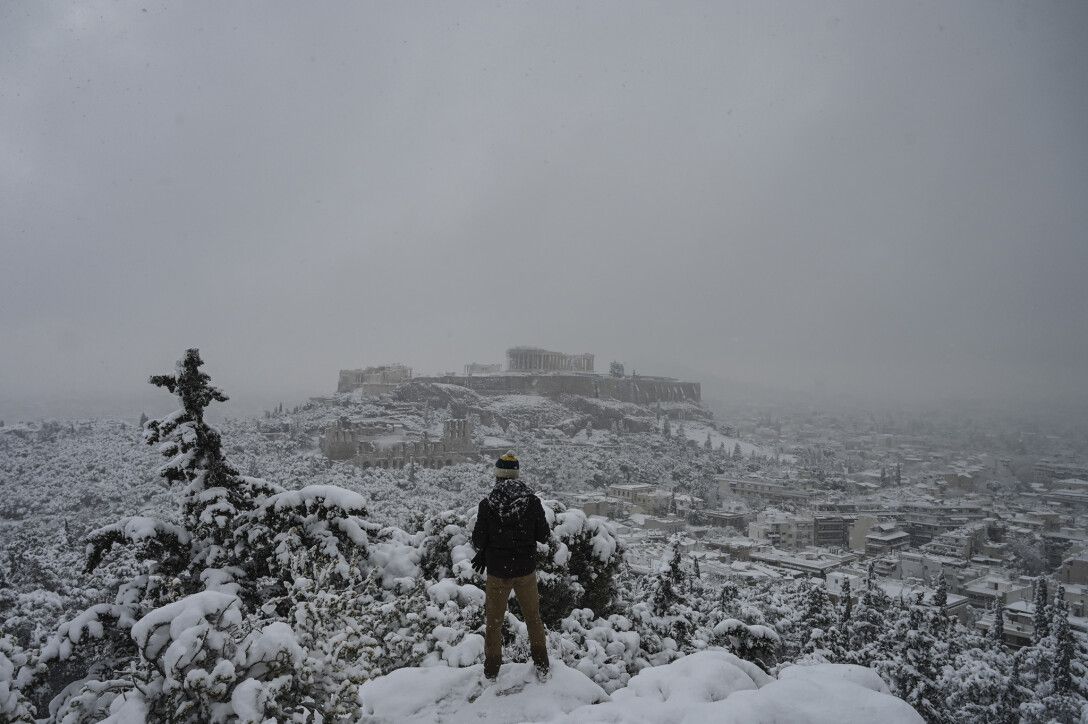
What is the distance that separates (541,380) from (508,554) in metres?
85.2

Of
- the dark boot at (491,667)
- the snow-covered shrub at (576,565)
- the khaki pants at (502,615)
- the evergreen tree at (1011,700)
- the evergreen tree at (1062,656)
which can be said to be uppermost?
the khaki pants at (502,615)

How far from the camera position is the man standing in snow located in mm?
3969

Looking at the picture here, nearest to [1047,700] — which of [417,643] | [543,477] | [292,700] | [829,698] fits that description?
[829,698]

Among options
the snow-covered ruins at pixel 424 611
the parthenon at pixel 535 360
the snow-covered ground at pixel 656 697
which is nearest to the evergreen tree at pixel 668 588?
the snow-covered ruins at pixel 424 611

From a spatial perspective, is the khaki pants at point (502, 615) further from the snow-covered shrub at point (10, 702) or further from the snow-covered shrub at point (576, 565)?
the snow-covered shrub at point (576, 565)

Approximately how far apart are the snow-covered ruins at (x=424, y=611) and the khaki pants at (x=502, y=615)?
6.7 inches

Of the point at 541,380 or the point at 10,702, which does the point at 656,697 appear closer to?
the point at 10,702

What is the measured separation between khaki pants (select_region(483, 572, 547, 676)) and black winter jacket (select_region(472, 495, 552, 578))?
0.08 m

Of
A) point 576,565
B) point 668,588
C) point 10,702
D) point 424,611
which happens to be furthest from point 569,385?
point 10,702

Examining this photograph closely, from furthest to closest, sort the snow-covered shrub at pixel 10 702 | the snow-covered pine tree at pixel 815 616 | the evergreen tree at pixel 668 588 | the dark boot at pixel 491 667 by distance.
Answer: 1. the snow-covered pine tree at pixel 815 616
2. the evergreen tree at pixel 668 588
3. the dark boot at pixel 491 667
4. the snow-covered shrub at pixel 10 702

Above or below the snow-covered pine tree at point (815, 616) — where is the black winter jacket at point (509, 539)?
above

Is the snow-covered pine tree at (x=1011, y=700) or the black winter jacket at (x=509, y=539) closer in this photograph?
the black winter jacket at (x=509, y=539)

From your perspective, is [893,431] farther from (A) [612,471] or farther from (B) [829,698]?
(B) [829,698]

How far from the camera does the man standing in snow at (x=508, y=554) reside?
3.97 m
